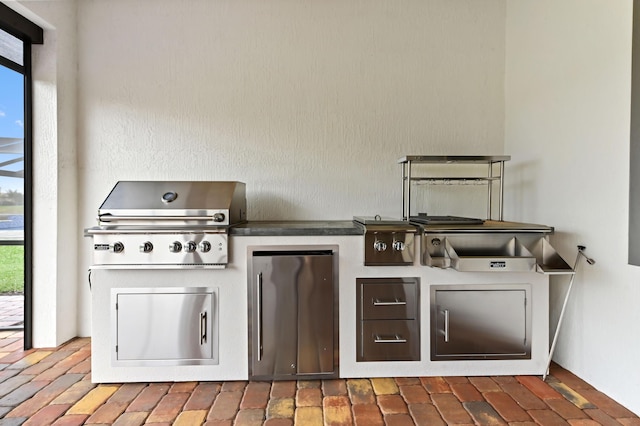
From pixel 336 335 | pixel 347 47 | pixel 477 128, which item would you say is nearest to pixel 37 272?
pixel 336 335

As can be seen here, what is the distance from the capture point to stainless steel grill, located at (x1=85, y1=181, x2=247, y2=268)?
218 cm

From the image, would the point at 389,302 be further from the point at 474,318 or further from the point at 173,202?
the point at 173,202

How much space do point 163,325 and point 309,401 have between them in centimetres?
100

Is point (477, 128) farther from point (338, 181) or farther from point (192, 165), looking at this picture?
point (192, 165)

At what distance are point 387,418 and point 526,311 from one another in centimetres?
115

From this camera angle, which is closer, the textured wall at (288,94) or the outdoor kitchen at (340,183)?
the outdoor kitchen at (340,183)

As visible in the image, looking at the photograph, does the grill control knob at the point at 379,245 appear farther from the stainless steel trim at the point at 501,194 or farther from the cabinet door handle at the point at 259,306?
the stainless steel trim at the point at 501,194

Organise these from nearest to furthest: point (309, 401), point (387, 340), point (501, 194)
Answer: point (309, 401)
point (387, 340)
point (501, 194)

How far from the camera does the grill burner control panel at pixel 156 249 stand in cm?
218

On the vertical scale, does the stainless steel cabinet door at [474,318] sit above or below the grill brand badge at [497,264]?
below

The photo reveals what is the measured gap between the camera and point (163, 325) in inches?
87.9

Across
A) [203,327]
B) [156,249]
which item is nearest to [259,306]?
[203,327]

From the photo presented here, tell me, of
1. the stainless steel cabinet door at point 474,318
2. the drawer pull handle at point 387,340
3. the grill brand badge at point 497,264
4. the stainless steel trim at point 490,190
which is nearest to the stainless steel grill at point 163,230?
the drawer pull handle at point 387,340

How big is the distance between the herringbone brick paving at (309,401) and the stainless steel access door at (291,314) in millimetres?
128
